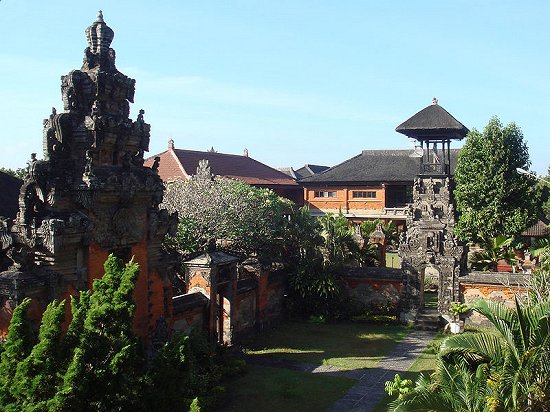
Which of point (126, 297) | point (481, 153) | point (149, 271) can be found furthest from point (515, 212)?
point (126, 297)

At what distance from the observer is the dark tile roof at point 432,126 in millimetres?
29766

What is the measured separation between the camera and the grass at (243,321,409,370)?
64.6 feet

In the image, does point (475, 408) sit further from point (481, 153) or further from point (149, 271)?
point (481, 153)

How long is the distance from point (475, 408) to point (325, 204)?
1788 inches

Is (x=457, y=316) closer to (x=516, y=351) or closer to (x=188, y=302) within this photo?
(x=188, y=302)

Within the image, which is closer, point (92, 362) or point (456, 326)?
point (92, 362)

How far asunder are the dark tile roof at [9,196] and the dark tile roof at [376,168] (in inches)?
1363

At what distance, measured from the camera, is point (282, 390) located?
16.5 m

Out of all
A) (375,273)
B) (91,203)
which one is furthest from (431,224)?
(91,203)

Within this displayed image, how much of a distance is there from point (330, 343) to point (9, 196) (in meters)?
12.3

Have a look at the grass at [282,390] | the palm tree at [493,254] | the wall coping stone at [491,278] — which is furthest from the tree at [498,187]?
the grass at [282,390]

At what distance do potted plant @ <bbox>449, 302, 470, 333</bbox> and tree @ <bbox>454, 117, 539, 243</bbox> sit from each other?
8733 millimetres

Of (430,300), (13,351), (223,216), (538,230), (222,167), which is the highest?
(222,167)

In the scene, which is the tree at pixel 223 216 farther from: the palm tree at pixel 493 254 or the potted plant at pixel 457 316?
the palm tree at pixel 493 254
